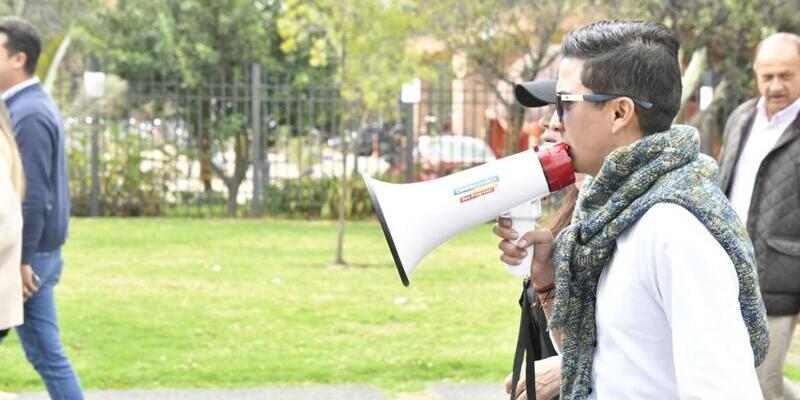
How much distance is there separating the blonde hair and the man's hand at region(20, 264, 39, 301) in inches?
16.6

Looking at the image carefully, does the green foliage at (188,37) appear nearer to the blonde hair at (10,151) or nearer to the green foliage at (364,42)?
the green foliage at (364,42)

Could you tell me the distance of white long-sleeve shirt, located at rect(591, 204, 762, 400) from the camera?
1.83 m

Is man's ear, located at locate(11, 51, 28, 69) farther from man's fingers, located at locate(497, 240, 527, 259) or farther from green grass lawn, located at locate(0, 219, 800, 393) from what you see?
man's fingers, located at locate(497, 240, 527, 259)

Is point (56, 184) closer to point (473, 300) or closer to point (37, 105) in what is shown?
point (37, 105)

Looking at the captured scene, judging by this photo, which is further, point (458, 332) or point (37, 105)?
point (458, 332)

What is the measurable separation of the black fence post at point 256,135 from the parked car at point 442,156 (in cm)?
245

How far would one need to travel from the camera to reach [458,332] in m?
8.36

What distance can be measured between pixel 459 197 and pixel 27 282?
304 cm

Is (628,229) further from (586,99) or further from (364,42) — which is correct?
(364,42)

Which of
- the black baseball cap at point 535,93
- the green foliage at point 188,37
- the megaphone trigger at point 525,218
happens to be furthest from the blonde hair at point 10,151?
the green foliage at point 188,37

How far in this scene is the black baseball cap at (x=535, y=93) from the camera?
8.06 feet

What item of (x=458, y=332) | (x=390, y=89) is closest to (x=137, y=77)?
(x=390, y=89)

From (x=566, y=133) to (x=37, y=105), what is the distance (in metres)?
3.48

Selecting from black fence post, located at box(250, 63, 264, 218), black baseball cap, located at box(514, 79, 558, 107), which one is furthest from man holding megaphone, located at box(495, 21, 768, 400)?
black fence post, located at box(250, 63, 264, 218)
